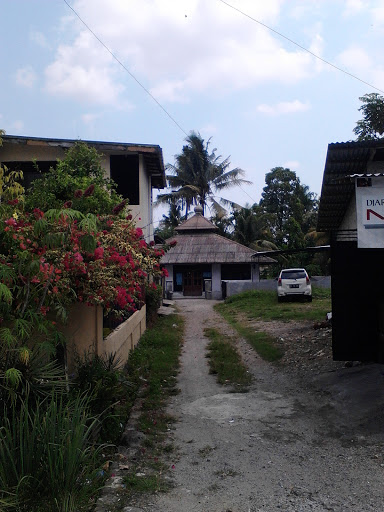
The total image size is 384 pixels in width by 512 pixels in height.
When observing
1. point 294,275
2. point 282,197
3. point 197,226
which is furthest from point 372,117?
point 282,197

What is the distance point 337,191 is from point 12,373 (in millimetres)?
7015

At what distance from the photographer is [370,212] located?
Answer: 6.99 m

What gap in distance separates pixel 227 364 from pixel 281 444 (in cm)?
550

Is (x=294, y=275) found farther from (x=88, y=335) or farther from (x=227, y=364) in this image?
(x=88, y=335)

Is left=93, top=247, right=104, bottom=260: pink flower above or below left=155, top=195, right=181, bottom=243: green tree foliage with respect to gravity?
below

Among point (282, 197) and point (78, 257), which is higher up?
point (282, 197)

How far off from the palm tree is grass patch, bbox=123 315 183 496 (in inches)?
992

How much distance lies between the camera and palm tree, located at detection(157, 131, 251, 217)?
4247cm

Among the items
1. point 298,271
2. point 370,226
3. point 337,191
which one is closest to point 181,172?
point 298,271

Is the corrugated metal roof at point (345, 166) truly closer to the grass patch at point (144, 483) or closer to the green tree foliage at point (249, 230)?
the grass patch at point (144, 483)

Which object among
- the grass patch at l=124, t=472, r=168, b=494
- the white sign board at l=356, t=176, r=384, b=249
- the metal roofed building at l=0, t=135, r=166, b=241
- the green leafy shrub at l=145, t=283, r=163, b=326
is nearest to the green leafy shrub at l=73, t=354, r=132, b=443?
the grass patch at l=124, t=472, r=168, b=494

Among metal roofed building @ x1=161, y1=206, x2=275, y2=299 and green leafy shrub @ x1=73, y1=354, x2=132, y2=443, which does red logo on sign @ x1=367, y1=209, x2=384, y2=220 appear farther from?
metal roofed building @ x1=161, y1=206, x2=275, y2=299

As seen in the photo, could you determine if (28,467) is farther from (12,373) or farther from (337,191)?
(337,191)

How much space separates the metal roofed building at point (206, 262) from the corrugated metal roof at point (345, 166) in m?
22.3
